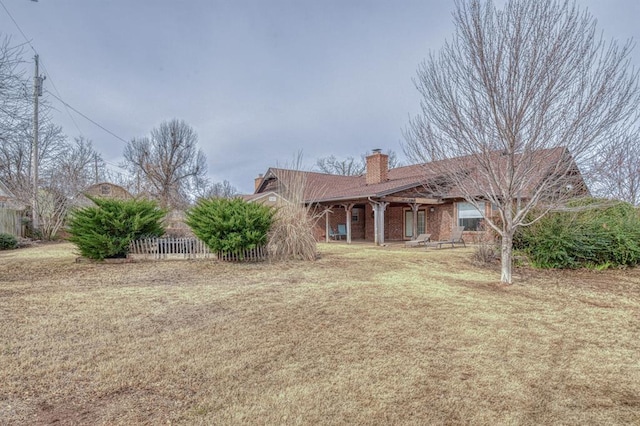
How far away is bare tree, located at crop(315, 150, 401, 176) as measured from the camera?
42.2 meters

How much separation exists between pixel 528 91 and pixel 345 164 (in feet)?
123

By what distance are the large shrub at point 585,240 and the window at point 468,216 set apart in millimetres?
6413

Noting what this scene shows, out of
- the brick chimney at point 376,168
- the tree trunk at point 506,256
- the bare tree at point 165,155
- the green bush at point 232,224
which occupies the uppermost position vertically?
the bare tree at point 165,155

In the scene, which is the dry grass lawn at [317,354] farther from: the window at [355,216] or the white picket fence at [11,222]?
the window at [355,216]

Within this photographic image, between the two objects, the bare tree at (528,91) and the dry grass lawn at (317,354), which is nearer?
the dry grass lawn at (317,354)

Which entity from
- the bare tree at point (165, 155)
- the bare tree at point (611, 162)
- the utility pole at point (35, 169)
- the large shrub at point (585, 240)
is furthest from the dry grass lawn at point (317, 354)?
the bare tree at point (165, 155)

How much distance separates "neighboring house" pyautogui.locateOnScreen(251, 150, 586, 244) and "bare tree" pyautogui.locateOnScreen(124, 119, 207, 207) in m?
12.5

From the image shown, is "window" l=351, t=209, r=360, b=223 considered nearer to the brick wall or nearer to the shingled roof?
the shingled roof

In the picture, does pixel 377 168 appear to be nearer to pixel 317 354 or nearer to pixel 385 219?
pixel 385 219

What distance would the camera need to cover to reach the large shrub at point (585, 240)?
881cm

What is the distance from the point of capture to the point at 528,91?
20.1 ft

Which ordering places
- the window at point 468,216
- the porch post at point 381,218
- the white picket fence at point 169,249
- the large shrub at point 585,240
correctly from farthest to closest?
the window at point 468,216 → the porch post at point 381,218 → the white picket fence at point 169,249 → the large shrub at point 585,240

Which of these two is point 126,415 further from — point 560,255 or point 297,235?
point 560,255

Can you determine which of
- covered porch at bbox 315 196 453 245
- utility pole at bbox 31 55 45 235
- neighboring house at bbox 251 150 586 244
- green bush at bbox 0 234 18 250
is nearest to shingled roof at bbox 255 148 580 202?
neighboring house at bbox 251 150 586 244
